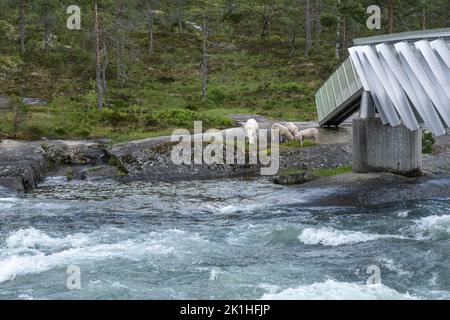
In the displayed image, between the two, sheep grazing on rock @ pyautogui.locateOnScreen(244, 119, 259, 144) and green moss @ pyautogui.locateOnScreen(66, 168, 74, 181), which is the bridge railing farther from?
green moss @ pyautogui.locateOnScreen(66, 168, 74, 181)

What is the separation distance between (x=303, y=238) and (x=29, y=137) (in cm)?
2253

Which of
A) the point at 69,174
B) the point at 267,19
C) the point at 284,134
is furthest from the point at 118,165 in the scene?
the point at 267,19

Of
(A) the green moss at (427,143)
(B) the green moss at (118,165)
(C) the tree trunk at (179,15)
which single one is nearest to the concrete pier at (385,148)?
(A) the green moss at (427,143)

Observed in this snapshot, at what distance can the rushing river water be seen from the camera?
1422cm

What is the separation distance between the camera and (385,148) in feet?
83.5

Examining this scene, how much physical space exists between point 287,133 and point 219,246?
17013 mm

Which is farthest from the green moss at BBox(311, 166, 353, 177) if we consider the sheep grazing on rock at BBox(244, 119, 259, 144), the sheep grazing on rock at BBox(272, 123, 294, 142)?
the sheep grazing on rock at BBox(272, 123, 294, 142)

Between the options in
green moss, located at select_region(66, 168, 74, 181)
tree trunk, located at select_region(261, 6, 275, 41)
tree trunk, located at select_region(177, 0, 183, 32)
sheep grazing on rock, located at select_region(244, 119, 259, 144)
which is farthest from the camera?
tree trunk, located at select_region(177, 0, 183, 32)

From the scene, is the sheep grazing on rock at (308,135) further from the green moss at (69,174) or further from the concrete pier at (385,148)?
the green moss at (69,174)

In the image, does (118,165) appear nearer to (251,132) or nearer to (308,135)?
(251,132)

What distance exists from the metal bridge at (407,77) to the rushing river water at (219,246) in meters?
3.13

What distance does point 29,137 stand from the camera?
36719mm

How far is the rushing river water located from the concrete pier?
3120 millimetres
